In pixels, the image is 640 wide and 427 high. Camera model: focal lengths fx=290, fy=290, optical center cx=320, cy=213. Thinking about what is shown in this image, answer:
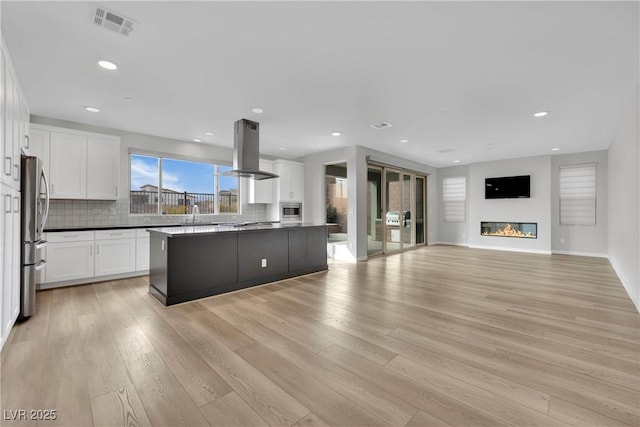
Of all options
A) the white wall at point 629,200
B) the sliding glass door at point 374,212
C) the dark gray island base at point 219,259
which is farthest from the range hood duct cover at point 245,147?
the white wall at point 629,200

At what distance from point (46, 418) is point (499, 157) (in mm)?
9367

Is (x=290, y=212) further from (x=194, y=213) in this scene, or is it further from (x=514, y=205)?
(x=514, y=205)

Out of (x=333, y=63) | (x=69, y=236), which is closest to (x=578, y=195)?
(x=333, y=63)

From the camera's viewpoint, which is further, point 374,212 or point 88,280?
point 374,212

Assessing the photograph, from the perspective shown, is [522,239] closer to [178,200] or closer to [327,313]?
[327,313]

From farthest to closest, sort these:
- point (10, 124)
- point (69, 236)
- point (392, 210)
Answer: point (392, 210) → point (69, 236) → point (10, 124)

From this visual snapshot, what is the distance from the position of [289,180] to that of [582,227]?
742 cm

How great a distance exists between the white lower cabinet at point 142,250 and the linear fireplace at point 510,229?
8.70 meters

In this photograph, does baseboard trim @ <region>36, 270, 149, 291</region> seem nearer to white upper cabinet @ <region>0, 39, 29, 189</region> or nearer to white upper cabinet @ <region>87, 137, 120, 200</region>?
white upper cabinet @ <region>87, 137, 120, 200</region>

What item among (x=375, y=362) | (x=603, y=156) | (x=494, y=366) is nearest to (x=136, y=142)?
(x=375, y=362)

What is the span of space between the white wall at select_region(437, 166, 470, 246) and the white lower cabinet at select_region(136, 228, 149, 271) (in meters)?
8.48

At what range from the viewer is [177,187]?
598 centimetres

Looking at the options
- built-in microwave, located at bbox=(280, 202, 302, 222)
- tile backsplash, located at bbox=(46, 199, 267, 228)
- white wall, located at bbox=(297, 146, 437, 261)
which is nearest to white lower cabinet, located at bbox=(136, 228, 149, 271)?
tile backsplash, located at bbox=(46, 199, 267, 228)

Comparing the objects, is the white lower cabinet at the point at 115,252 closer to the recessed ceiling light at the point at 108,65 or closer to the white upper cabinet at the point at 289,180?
the recessed ceiling light at the point at 108,65
